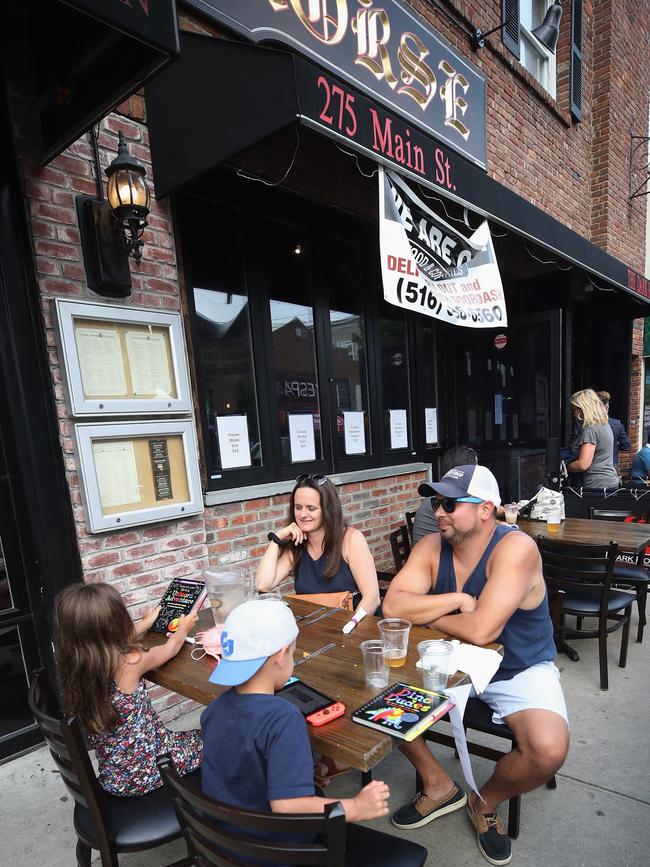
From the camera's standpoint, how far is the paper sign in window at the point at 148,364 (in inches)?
105

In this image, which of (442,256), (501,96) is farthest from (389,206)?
(501,96)

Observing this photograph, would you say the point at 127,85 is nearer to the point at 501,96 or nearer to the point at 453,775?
the point at 453,775

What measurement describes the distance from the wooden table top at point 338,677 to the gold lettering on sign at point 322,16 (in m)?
3.78

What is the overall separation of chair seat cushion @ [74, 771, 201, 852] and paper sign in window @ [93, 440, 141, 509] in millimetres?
1378

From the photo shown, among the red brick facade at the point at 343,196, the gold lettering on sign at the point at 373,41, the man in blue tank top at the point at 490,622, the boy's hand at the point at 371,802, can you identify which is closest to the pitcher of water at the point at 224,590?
the man in blue tank top at the point at 490,622

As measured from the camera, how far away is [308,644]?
1.93 meters

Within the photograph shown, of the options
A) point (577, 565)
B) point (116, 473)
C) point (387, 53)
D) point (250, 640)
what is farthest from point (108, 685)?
point (387, 53)

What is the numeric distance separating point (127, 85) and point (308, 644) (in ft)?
7.72

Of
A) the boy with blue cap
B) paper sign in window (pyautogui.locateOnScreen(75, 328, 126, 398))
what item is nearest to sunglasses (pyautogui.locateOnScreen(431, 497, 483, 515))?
the boy with blue cap

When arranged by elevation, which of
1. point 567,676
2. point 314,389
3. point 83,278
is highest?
point 83,278

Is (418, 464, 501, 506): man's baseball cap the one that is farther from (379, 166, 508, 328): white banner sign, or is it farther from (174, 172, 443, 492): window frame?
(174, 172, 443, 492): window frame

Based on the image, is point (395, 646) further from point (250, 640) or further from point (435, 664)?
point (250, 640)

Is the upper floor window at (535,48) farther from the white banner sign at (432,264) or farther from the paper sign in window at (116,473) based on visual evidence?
the paper sign in window at (116,473)

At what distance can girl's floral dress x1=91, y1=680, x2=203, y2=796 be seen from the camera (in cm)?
160
